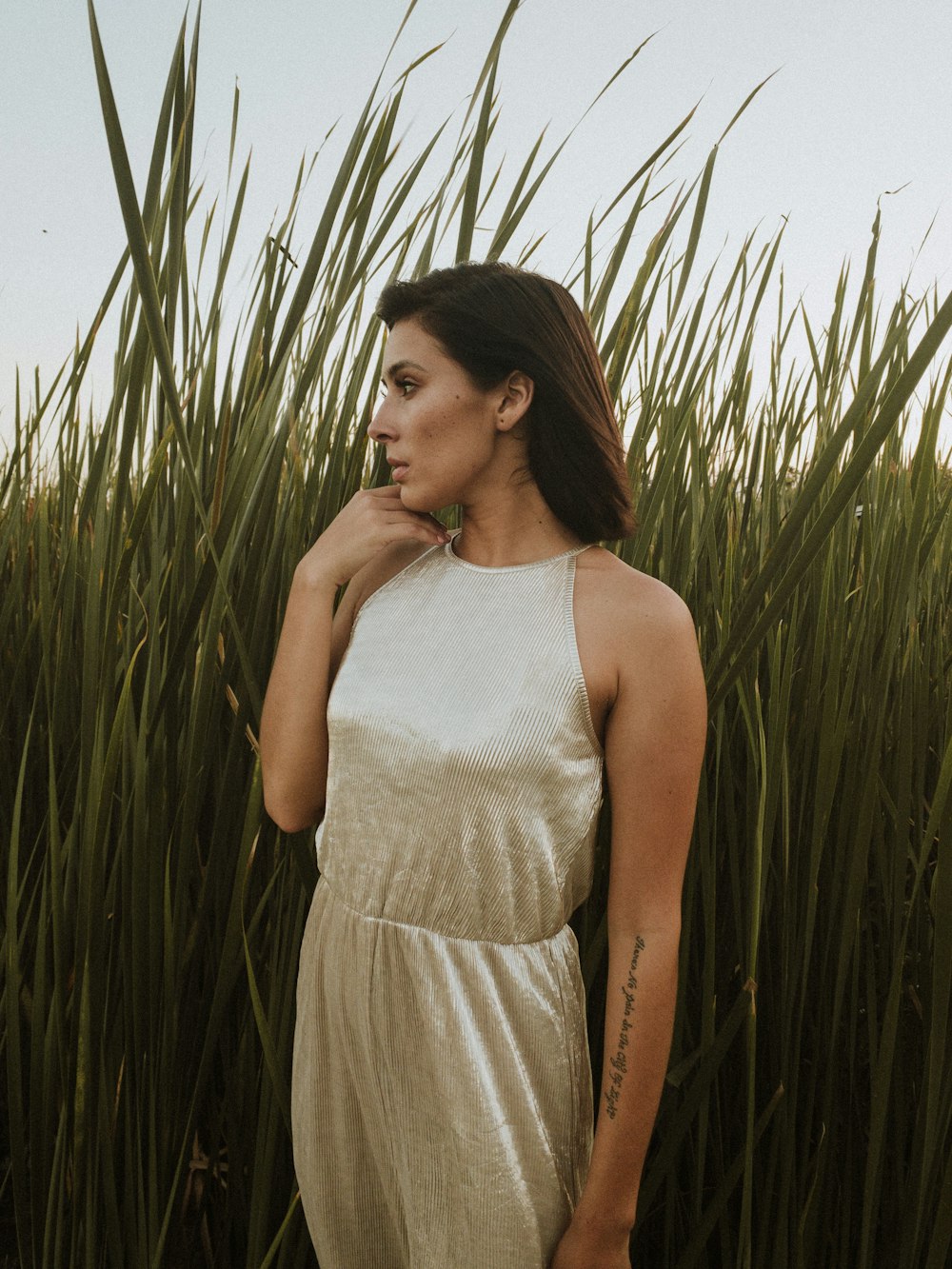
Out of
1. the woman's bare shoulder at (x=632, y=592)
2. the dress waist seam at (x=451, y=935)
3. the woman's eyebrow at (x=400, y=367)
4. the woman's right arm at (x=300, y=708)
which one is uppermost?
the woman's eyebrow at (x=400, y=367)

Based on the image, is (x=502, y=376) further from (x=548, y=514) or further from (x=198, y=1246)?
(x=198, y=1246)

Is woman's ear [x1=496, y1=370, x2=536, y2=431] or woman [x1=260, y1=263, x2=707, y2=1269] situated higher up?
woman's ear [x1=496, y1=370, x2=536, y2=431]

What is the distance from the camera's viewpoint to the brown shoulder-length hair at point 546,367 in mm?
824

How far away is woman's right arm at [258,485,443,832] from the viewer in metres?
0.83

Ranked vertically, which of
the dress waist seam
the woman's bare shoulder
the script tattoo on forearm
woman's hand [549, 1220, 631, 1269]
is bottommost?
woman's hand [549, 1220, 631, 1269]

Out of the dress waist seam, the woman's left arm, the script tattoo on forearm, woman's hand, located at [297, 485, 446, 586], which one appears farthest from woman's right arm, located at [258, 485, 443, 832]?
the script tattoo on forearm

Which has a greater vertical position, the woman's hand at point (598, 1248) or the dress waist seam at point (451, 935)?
the dress waist seam at point (451, 935)

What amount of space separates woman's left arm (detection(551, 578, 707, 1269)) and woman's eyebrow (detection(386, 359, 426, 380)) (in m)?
0.30

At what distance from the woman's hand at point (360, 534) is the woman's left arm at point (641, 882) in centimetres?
23

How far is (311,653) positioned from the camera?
2.79 ft

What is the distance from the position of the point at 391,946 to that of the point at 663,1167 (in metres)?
0.37

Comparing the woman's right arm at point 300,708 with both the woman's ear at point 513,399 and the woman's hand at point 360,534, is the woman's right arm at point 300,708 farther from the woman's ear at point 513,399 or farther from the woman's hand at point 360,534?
the woman's ear at point 513,399

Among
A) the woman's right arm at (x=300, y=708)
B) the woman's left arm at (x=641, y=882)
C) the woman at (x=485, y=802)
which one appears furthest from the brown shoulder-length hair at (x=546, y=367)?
the woman's right arm at (x=300, y=708)

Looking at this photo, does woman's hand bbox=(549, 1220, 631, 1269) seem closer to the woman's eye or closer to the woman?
the woman
